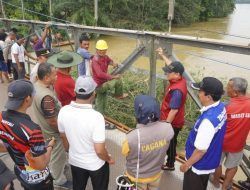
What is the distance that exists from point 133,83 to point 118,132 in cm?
→ 323

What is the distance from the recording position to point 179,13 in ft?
107

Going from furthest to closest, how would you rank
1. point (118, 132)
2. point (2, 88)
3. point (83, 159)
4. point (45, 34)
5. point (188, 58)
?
point (188, 58) < point (2, 88) < point (45, 34) < point (118, 132) < point (83, 159)

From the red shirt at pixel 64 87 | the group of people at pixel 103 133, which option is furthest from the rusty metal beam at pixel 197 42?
the red shirt at pixel 64 87

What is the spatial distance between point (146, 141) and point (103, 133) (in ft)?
1.30

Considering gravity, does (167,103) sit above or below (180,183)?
above

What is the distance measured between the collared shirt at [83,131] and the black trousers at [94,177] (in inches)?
2.2

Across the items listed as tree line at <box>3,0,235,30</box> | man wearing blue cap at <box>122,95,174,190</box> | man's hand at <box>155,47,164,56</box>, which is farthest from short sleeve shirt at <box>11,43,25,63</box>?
tree line at <box>3,0,235,30</box>

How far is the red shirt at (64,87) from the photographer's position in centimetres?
341

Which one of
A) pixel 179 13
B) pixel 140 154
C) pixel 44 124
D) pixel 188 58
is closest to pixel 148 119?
pixel 140 154

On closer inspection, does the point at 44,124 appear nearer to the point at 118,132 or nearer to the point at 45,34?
the point at 118,132

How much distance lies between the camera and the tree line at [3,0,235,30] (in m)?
22.0

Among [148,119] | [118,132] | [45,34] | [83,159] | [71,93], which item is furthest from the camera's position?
[45,34]

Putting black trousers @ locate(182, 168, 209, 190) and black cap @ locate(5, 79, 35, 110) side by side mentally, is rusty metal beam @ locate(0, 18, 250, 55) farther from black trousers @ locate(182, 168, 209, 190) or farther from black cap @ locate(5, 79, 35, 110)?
black cap @ locate(5, 79, 35, 110)

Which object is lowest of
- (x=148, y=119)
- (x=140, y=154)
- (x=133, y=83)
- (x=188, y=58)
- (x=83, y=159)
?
(x=188, y=58)
